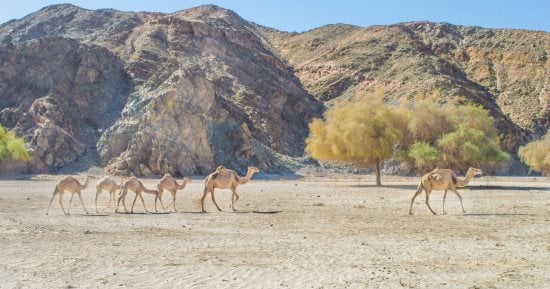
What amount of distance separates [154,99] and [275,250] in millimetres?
49591

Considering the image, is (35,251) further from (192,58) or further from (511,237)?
(192,58)

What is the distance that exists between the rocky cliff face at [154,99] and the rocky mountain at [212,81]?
164 millimetres

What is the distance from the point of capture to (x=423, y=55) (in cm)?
10738

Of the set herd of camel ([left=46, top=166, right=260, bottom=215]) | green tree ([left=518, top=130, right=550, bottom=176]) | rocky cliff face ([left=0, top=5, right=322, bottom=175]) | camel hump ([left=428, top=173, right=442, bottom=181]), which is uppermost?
rocky cliff face ([left=0, top=5, right=322, bottom=175])

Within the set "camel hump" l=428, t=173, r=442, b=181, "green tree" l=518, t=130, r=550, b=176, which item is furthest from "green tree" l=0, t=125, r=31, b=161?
"green tree" l=518, t=130, r=550, b=176

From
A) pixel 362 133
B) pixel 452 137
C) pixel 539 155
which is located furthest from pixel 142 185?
pixel 539 155

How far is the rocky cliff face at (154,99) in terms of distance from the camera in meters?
58.5

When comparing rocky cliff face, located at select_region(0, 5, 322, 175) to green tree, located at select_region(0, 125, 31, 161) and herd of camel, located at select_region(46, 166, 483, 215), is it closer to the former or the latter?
green tree, located at select_region(0, 125, 31, 161)

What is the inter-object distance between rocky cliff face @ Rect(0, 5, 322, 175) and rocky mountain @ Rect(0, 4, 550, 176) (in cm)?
16

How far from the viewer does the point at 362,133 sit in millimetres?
43688

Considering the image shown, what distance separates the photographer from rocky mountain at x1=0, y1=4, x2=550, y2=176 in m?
59.5

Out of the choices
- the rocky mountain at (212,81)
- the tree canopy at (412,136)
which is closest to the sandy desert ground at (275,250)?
the tree canopy at (412,136)

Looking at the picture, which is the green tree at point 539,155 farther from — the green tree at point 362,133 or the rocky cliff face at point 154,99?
the rocky cliff face at point 154,99

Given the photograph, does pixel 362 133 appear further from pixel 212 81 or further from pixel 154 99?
pixel 212 81
